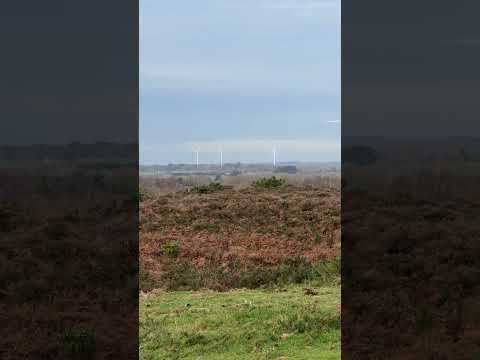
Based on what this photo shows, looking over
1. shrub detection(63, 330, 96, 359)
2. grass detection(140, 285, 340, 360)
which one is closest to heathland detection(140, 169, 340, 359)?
grass detection(140, 285, 340, 360)

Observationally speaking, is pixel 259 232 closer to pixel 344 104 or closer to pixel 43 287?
pixel 43 287

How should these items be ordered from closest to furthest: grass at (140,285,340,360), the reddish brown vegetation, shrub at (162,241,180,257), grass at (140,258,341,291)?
grass at (140,285,340,360), grass at (140,258,341,291), the reddish brown vegetation, shrub at (162,241,180,257)

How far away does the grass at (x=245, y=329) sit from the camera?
21.7ft

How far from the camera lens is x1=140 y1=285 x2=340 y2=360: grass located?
663cm

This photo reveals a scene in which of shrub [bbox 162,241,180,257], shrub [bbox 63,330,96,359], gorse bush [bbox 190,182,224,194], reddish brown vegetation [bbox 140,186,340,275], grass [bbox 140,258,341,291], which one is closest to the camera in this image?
shrub [bbox 63,330,96,359]

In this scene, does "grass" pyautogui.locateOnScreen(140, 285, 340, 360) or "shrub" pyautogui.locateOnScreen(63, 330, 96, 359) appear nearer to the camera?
"shrub" pyautogui.locateOnScreen(63, 330, 96, 359)

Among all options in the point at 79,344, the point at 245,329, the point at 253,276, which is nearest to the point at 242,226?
the point at 253,276

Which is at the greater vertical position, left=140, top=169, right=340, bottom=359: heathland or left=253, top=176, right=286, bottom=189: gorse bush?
left=253, top=176, right=286, bottom=189: gorse bush

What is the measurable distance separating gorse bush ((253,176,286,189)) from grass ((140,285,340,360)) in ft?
27.2

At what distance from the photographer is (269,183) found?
17.2m

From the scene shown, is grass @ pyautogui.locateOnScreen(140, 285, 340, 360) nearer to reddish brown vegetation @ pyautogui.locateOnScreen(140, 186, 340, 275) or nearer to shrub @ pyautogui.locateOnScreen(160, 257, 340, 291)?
shrub @ pyautogui.locateOnScreen(160, 257, 340, 291)

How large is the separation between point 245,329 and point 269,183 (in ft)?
32.9

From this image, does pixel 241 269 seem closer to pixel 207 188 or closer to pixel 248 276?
pixel 248 276

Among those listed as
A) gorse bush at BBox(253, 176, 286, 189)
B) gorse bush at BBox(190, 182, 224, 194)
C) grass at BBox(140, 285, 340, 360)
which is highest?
gorse bush at BBox(253, 176, 286, 189)
